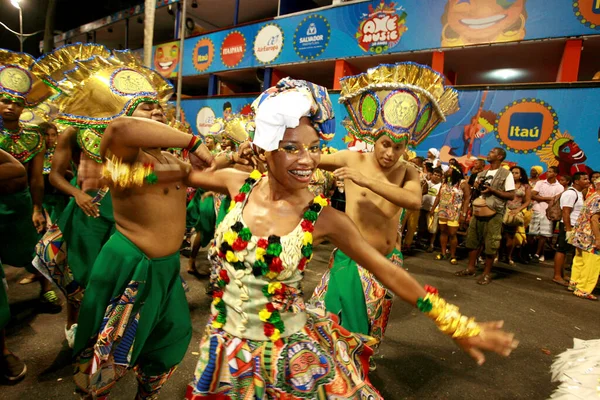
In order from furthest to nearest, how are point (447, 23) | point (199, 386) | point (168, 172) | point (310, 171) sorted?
point (447, 23), point (168, 172), point (310, 171), point (199, 386)

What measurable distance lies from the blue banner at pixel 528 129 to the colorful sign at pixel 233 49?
24.3ft

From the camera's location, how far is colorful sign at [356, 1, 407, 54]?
36.1ft

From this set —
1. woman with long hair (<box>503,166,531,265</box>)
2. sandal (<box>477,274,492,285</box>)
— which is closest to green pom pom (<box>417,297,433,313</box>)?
sandal (<box>477,274,492,285</box>)

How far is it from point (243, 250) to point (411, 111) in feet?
6.09

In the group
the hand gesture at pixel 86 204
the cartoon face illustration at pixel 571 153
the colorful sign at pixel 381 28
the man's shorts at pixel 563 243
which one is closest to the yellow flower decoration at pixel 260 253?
the hand gesture at pixel 86 204

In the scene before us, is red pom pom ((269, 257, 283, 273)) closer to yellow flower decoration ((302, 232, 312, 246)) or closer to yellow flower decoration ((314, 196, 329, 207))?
yellow flower decoration ((302, 232, 312, 246))

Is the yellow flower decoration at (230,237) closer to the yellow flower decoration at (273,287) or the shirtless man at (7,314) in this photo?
the yellow flower decoration at (273,287)

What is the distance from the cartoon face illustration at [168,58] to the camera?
57.3ft

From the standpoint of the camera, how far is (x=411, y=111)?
2.81 meters

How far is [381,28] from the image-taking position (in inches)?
444

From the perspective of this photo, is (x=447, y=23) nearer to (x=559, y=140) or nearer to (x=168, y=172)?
(x=559, y=140)

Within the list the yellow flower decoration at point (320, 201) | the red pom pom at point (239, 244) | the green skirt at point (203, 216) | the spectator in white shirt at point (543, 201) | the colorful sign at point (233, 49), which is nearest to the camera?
the red pom pom at point (239, 244)

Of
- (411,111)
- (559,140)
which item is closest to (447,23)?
(559,140)

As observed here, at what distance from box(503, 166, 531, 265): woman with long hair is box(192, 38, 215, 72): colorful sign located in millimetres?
13358
